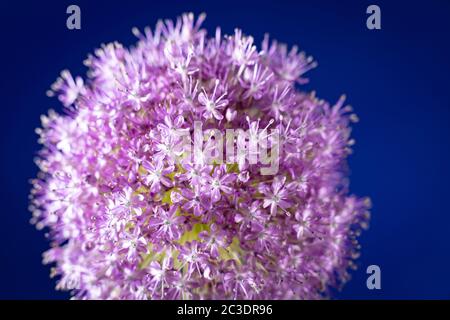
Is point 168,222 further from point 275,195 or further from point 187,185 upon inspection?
point 275,195

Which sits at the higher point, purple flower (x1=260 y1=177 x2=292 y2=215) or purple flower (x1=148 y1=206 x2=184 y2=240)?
purple flower (x1=260 y1=177 x2=292 y2=215)

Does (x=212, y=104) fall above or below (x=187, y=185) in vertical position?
above

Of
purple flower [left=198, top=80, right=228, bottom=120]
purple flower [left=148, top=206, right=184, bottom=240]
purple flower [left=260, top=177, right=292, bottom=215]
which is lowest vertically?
purple flower [left=148, top=206, right=184, bottom=240]

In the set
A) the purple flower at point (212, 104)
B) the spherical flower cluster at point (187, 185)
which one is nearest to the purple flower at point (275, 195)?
the spherical flower cluster at point (187, 185)

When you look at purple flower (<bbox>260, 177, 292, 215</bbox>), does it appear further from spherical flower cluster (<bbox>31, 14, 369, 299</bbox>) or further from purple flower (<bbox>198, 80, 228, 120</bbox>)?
purple flower (<bbox>198, 80, 228, 120</bbox>)

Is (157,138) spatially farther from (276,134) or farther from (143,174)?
(276,134)

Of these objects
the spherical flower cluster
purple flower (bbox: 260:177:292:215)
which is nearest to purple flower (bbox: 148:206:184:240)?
the spherical flower cluster

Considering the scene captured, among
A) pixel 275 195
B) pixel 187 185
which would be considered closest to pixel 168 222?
pixel 187 185

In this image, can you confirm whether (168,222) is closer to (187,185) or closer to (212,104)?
(187,185)
